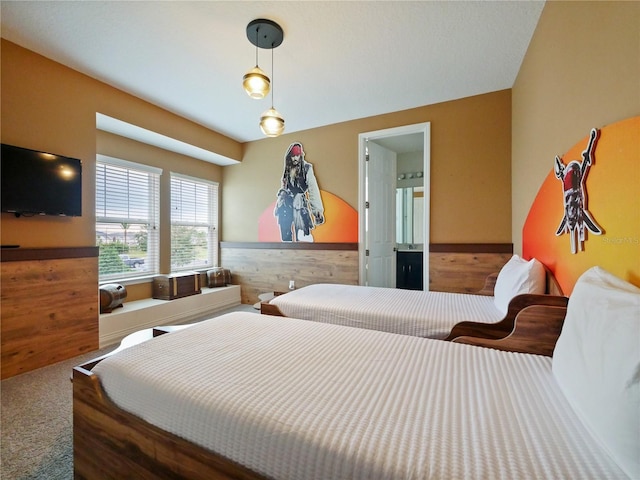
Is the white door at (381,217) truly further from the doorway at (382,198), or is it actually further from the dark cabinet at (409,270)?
the dark cabinet at (409,270)

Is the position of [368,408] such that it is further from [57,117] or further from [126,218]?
[126,218]

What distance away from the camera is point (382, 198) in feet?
13.5

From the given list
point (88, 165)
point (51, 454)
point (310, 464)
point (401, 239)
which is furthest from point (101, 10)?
point (401, 239)

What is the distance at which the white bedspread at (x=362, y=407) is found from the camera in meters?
0.68

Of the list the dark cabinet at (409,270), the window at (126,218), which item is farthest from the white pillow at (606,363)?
the window at (126,218)

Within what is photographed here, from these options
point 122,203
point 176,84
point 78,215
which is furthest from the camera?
point 122,203

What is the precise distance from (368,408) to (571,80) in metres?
1.90

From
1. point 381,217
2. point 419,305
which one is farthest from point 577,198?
point 381,217

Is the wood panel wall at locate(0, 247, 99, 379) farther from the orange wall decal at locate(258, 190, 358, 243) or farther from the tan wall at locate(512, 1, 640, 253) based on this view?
the tan wall at locate(512, 1, 640, 253)

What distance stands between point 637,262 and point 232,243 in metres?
4.44

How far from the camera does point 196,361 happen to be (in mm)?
1189

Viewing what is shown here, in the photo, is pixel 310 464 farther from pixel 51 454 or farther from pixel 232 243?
pixel 232 243

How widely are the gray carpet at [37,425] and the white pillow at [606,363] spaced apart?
2.07 m

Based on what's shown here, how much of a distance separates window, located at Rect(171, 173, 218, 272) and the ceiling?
4.22 feet
